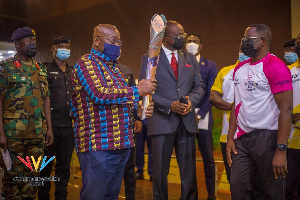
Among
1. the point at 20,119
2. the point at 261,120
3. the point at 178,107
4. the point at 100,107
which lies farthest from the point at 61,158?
the point at 261,120

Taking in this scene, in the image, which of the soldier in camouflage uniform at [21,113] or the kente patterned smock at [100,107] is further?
the soldier in camouflage uniform at [21,113]

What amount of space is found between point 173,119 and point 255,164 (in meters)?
0.98

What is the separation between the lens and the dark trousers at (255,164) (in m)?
2.68

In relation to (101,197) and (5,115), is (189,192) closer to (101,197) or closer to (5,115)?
(101,197)

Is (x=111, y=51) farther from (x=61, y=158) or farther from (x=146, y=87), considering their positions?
(x=61, y=158)

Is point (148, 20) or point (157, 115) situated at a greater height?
point (148, 20)

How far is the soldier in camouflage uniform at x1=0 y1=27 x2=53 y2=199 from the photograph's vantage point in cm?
365

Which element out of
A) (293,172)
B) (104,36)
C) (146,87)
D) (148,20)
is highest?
(148,20)

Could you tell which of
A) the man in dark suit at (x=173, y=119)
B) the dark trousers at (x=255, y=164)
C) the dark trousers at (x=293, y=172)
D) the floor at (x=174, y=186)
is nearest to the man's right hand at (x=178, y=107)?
the man in dark suit at (x=173, y=119)

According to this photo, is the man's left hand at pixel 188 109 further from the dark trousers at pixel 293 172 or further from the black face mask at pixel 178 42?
the dark trousers at pixel 293 172

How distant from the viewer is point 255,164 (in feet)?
9.24

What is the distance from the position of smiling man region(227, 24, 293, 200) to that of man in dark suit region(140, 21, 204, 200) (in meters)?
0.73

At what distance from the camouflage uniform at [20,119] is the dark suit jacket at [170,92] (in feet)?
3.76

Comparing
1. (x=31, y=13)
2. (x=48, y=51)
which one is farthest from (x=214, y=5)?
(x=31, y=13)
